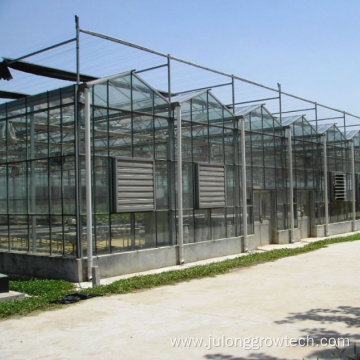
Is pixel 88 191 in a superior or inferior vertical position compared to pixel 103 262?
superior

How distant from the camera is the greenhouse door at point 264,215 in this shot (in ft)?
63.7

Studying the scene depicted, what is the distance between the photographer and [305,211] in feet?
76.5

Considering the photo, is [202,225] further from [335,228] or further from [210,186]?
[335,228]

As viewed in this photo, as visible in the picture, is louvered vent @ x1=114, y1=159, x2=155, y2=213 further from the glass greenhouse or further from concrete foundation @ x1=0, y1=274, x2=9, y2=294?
concrete foundation @ x1=0, y1=274, x2=9, y2=294

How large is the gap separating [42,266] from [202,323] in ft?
20.9

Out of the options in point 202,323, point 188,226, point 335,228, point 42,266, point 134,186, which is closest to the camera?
point 202,323

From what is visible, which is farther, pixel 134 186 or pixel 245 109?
pixel 245 109

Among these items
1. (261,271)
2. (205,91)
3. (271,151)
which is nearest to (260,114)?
(271,151)

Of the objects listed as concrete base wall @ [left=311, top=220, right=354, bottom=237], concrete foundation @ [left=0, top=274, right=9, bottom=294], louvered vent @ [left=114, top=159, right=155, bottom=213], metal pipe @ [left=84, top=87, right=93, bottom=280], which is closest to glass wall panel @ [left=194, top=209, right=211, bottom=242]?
louvered vent @ [left=114, top=159, right=155, bottom=213]

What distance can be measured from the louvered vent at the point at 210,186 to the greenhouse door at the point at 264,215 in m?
3.01

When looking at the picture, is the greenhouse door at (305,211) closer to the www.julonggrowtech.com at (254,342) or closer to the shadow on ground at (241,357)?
the www.julonggrowtech.com at (254,342)

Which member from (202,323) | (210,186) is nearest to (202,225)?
(210,186)

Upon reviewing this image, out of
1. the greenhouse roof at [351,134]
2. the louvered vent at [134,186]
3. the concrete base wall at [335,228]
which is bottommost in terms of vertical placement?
the concrete base wall at [335,228]

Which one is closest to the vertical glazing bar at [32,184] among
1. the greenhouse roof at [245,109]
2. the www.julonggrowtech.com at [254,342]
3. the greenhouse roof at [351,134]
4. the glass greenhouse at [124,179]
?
the glass greenhouse at [124,179]
